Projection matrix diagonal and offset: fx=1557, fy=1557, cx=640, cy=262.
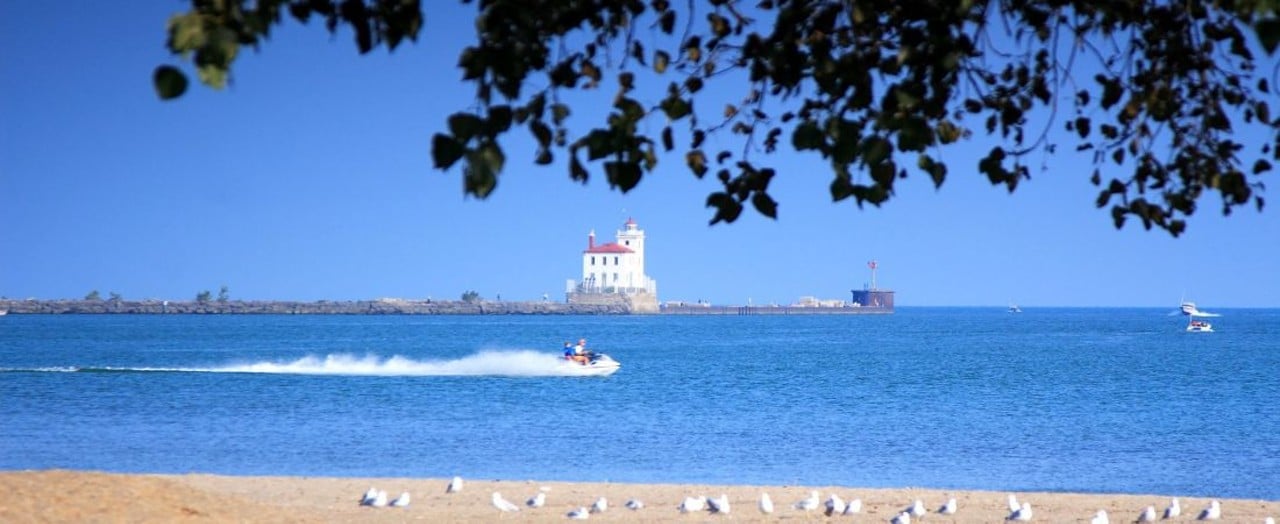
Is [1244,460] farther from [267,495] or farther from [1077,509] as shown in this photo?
[267,495]

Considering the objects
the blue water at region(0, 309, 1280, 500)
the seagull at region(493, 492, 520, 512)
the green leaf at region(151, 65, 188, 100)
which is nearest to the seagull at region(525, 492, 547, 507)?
the seagull at region(493, 492, 520, 512)

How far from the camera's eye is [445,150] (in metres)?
3.88

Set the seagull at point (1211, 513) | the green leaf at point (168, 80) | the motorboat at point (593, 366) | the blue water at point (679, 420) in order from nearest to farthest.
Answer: the green leaf at point (168, 80) < the seagull at point (1211, 513) < the blue water at point (679, 420) < the motorboat at point (593, 366)

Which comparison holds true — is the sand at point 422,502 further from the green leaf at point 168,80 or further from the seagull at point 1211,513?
the green leaf at point 168,80

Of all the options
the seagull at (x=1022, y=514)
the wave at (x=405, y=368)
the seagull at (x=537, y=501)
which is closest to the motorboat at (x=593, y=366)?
the wave at (x=405, y=368)

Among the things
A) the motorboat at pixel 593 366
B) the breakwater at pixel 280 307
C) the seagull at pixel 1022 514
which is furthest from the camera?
the breakwater at pixel 280 307

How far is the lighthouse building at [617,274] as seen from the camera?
157 metres

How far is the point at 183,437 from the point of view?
27.9 meters

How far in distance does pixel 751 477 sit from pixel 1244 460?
8940 mm

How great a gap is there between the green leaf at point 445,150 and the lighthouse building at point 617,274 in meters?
151

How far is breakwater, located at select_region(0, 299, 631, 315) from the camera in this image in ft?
594

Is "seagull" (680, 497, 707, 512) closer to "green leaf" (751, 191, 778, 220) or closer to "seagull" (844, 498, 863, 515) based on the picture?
"seagull" (844, 498, 863, 515)

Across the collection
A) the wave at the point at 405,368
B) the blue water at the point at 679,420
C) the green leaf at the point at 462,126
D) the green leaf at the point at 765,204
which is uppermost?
the green leaf at the point at 462,126

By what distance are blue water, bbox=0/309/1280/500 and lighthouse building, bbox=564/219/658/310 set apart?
89019 millimetres
